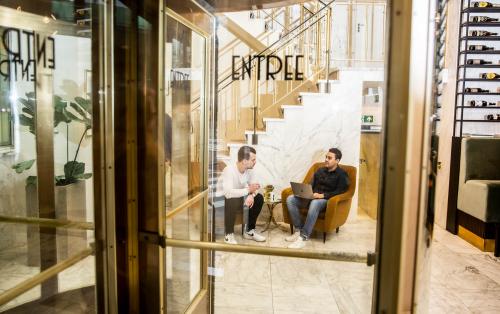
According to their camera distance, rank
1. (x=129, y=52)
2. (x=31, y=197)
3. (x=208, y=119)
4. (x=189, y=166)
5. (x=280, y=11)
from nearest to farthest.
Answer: (x=129, y=52) → (x=208, y=119) → (x=189, y=166) → (x=31, y=197) → (x=280, y=11)

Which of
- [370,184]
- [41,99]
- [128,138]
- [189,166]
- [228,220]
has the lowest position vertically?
[228,220]

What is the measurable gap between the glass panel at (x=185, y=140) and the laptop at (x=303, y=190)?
2.03 metres

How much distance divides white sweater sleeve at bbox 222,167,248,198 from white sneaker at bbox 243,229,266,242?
19.6 inches

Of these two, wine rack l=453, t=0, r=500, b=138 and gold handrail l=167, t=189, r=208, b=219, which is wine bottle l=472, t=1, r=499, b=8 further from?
gold handrail l=167, t=189, r=208, b=219

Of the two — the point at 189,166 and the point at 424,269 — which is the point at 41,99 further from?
the point at 424,269

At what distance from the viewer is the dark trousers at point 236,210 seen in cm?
441

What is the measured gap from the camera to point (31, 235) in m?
3.33

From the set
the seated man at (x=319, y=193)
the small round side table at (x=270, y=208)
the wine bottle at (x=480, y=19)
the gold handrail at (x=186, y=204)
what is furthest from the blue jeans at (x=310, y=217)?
the wine bottle at (x=480, y=19)

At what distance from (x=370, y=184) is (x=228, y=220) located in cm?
213

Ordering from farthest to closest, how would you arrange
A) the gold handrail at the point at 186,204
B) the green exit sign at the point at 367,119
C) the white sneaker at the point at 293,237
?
the green exit sign at the point at 367,119 → the white sneaker at the point at 293,237 → the gold handrail at the point at 186,204

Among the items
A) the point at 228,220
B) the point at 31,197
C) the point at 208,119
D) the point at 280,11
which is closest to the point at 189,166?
the point at 208,119

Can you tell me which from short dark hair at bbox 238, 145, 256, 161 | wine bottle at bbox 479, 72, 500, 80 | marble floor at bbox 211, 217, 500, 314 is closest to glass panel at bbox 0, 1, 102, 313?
marble floor at bbox 211, 217, 500, 314

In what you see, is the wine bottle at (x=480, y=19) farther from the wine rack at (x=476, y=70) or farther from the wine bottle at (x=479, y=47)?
the wine bottle at (x=479, y=47)

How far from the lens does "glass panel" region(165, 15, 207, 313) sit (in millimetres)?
2330
